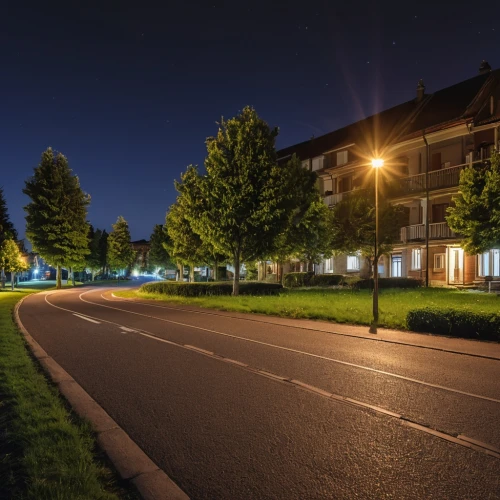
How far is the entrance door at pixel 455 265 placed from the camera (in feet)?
97.3

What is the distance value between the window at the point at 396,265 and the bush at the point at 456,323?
76.2 ft

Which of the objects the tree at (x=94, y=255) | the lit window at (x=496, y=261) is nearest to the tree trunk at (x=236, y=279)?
the lit window at (x=496, y=261)

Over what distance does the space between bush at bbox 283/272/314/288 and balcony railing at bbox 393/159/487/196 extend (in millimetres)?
10241

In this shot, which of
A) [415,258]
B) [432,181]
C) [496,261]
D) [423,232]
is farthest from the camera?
[415,258]

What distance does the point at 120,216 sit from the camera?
81.2 meters

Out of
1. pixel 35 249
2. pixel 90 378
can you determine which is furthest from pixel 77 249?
pixel 90 378

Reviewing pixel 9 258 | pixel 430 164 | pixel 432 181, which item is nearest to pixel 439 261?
pixel 432 181

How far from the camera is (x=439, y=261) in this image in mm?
30922

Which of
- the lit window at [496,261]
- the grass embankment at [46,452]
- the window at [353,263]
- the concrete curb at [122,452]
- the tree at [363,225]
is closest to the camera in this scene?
the grass embankment at [46,452]

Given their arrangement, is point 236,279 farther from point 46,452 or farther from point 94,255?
point 94,255

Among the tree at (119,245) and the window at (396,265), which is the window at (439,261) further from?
the tree at (119,245)

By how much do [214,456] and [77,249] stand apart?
50917mm

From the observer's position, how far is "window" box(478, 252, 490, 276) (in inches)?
1084

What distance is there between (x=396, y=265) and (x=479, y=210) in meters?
13.5
